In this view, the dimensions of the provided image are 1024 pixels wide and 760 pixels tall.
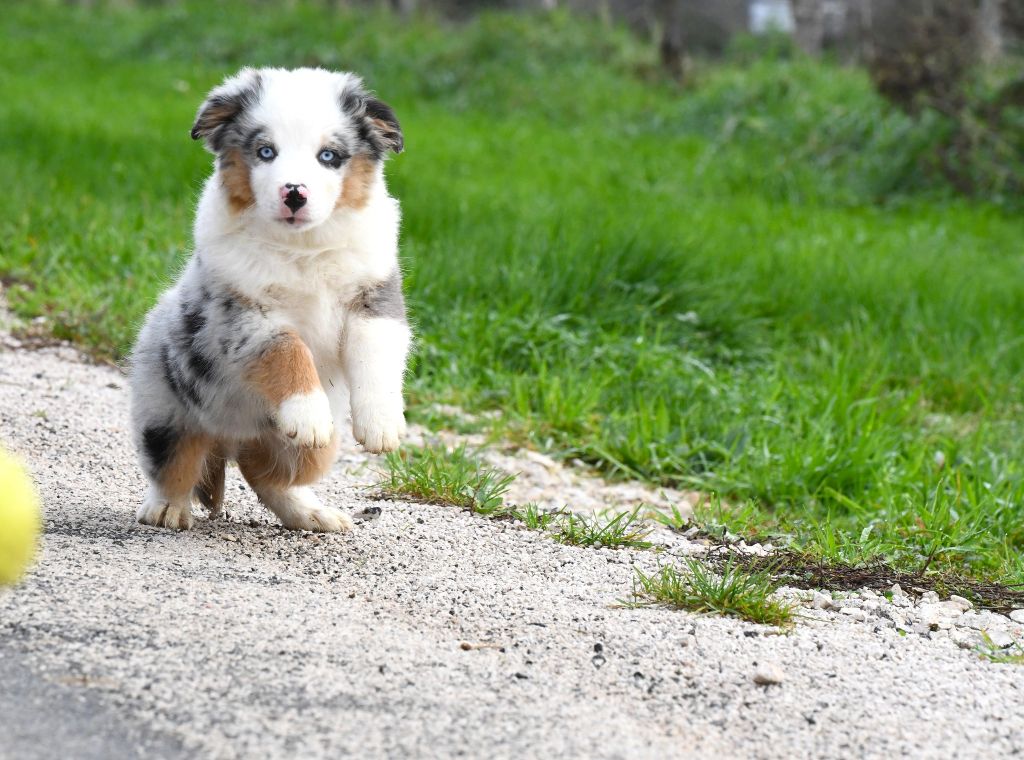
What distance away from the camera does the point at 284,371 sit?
140 inches

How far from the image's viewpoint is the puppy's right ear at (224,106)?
3.75 meters

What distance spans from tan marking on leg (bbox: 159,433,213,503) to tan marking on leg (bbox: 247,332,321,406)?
0.48 metres

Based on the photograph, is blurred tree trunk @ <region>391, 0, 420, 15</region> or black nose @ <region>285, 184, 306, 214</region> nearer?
black nose @ <region>285, 184, 306, 214</region>

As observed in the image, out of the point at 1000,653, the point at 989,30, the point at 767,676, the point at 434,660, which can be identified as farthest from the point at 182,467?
the point at 989,30

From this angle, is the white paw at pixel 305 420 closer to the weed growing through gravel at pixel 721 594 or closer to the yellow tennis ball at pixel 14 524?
the yellow tennis ball at pixel 14 524

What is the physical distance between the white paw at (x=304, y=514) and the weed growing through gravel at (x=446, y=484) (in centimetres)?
53

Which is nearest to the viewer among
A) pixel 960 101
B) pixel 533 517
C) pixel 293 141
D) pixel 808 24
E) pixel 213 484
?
pixel 293 141

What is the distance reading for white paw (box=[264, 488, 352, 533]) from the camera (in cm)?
416

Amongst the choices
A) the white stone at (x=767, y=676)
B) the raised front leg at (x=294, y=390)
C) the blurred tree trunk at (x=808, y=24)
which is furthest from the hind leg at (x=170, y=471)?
the blurred tree trunk at (x=808, y=24)

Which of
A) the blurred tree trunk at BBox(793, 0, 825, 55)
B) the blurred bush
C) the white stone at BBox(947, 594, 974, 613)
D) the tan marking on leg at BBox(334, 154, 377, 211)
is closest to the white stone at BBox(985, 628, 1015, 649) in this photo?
the white stone at BBox(947, 594, 974, 613)

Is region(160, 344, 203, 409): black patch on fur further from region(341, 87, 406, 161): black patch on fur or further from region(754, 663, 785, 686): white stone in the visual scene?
region(754, 663, 785, 686): white stone

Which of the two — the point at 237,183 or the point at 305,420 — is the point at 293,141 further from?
the point at 305,420

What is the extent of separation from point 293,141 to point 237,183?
21 cm

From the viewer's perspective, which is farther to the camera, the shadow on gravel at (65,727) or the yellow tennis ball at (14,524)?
the yellow tennis ball at (14,524)
